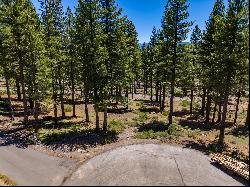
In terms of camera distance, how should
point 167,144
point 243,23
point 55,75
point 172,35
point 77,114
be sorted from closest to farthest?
1. point 243,23
2. point 167,144
3. point 172,35
4. point 55,75
5. point 77,114

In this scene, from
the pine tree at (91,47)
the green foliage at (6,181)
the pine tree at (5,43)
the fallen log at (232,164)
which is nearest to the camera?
the green foliage at (6,181)

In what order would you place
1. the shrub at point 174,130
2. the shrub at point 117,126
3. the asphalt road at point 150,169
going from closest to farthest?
the asphalt road at point 150,169, the shrub at point 174,130, the shrub at point 117,126

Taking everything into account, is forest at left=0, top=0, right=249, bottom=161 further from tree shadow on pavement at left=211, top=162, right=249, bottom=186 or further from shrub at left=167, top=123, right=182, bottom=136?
tree shadow on pavement at left=211, top=162, right=249, bottom=186

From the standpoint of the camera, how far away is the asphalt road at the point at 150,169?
65.3 ft

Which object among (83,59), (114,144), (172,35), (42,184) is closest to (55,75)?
(83,59)

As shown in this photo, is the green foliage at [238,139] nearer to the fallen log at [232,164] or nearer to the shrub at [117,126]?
the fallen log at [232,164]

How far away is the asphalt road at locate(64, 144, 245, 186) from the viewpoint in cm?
1991

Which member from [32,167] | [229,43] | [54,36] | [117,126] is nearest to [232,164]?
[229,43]

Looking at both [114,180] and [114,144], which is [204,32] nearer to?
[114,144]

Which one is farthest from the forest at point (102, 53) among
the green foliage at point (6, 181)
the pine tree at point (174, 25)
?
the green foliage at point (6, 181)

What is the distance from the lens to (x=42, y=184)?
18922 millimetres

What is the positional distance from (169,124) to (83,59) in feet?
41.7

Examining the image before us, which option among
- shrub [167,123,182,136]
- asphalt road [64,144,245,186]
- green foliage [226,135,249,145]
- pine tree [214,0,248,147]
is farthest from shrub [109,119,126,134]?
green foliage [226,135,249,145]

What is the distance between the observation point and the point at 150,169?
854 inches
